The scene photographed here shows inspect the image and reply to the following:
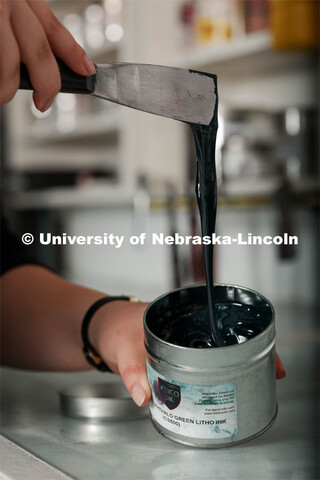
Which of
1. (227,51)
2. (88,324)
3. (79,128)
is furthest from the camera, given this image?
(79,128)

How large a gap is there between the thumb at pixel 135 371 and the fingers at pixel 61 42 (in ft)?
0.79

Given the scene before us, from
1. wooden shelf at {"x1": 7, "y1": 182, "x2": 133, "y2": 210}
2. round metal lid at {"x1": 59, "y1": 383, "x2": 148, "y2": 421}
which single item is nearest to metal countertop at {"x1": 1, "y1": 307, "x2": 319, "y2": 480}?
round metal lid at {"x1": 59, "y1": 383, "x2": 148, "y2": 421}

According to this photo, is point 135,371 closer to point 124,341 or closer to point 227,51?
point 124,341

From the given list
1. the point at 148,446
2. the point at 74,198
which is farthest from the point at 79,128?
the point at 148,446

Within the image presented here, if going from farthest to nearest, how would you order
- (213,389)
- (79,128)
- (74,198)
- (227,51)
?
(79,128) → (74,198) → (227,51) → (213,389)

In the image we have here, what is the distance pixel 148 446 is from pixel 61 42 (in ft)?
1.07

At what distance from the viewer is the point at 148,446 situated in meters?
0.43

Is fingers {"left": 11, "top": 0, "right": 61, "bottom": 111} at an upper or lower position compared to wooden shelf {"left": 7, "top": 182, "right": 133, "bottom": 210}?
upper

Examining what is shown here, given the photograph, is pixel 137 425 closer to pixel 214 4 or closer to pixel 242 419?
pixel 242 419

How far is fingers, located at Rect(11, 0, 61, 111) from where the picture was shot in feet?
1.43

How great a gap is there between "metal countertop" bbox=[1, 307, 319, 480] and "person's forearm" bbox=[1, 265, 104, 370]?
0.06 meters

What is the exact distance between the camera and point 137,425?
0.49 metres

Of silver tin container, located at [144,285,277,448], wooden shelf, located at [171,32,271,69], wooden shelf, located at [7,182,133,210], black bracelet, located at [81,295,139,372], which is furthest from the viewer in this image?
wooden shelf, located at [7,182,133,210]

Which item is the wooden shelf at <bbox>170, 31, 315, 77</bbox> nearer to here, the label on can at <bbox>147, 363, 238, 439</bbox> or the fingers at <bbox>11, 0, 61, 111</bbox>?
the fingers at <bbox>11, 0, 61, 111</bbox>
